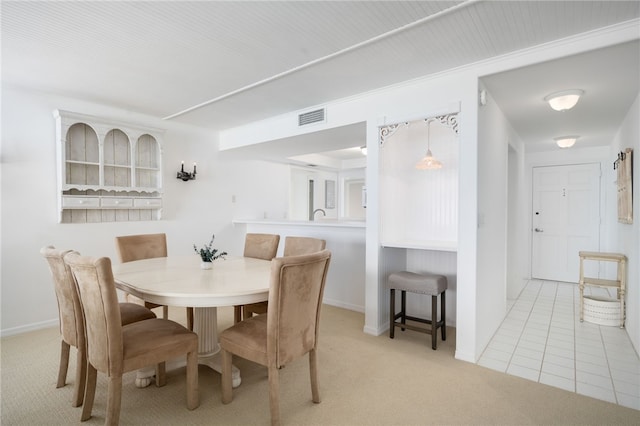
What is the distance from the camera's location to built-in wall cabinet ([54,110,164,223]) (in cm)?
346

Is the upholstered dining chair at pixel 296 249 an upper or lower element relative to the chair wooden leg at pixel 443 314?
upper

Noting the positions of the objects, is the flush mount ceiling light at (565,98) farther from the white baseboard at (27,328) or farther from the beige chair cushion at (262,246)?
the white baseboard at (27,328)

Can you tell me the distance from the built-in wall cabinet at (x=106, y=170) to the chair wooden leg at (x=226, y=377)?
8.53ft

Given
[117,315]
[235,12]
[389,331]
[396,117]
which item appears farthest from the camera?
[389,331]

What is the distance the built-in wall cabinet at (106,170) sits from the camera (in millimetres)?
3461

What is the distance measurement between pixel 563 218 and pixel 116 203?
21.8 feet

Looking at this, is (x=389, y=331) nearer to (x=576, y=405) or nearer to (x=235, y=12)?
(x=576, y=405)

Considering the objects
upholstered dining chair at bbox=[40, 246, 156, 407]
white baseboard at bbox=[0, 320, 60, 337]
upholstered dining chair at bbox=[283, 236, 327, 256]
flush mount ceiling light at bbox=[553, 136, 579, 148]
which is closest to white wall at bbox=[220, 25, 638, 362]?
upholstered dining chair at bbox=[283, 236, 327, 256]

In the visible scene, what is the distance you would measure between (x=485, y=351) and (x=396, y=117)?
2.20 meters

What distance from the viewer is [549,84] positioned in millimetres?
2766

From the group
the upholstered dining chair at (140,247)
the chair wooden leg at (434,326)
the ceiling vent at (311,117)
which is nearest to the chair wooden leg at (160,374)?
the upholstered dining chair at (140,247)

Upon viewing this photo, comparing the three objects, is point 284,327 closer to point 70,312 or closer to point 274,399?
point 274,399

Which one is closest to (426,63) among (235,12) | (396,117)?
(396,117)

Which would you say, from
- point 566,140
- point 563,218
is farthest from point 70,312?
point 563,218
